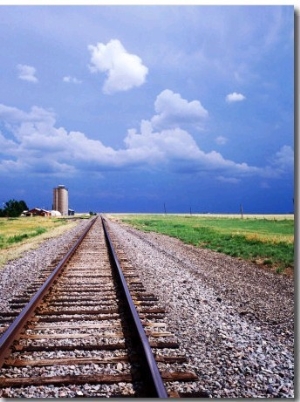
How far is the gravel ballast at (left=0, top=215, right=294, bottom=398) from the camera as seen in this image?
3.26 m

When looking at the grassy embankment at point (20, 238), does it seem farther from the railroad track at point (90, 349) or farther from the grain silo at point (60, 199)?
the grain silo at point (60, 199)

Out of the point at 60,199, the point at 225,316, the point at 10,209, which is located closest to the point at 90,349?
the point at 225,316

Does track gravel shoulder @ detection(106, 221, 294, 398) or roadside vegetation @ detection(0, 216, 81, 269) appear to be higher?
roadside vegetation @ detection(0, 216, 81, 269)

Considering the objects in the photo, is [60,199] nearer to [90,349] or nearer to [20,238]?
[20,238]

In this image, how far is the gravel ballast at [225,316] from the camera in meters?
3.26

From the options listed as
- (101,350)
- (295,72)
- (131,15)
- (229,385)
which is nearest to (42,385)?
(101,350)

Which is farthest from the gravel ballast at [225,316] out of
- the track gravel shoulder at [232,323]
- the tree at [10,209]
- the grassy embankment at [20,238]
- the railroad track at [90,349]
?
the tree at [10,209]

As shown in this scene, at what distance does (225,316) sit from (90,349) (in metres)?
2.02

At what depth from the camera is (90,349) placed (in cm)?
366

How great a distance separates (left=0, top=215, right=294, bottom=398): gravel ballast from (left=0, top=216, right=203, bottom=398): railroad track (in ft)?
0.71

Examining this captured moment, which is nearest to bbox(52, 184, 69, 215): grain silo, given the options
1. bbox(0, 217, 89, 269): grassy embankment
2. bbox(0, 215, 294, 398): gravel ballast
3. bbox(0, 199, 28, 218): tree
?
bbox(0, 199, 28, 218): tree

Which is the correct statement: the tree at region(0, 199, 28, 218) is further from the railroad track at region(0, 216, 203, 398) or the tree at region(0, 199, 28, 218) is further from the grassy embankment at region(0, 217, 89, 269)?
the railroad track at region(0, 216, 203, 398)

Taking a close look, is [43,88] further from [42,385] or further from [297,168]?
[42,385]

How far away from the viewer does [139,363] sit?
335 centimetres
